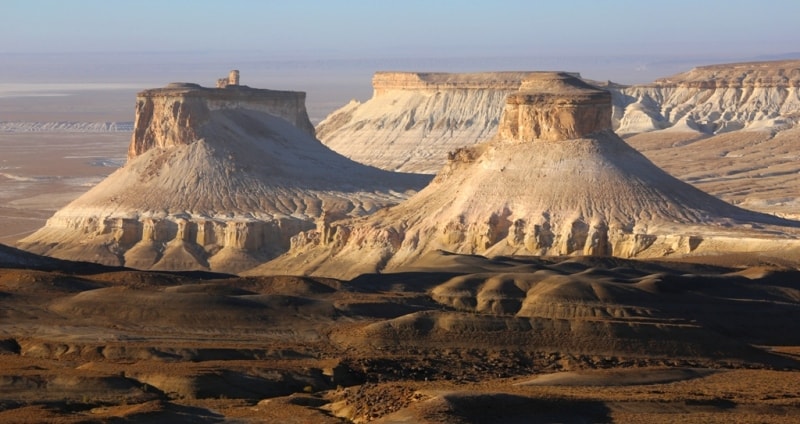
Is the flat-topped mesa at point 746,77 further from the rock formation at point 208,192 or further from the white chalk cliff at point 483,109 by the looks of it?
the rock formation at point 208,192

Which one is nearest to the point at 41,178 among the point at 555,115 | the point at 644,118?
the point at 644,118

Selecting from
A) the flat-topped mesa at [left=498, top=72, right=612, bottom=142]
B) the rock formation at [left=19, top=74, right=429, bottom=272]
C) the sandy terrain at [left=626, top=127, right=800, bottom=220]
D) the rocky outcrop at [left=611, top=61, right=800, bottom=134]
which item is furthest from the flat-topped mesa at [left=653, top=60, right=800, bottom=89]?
the flat-topped mesa at [left=498, top=72, right=612, bottom=142]

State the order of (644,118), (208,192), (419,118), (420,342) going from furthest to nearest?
(644,118), (419,118), (208,192), (420,342)

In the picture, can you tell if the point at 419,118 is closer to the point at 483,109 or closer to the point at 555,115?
the point at 483,109

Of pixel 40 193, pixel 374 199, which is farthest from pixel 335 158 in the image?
pixel 40 193

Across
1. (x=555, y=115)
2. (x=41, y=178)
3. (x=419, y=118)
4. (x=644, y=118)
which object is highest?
(x=555, y=115)

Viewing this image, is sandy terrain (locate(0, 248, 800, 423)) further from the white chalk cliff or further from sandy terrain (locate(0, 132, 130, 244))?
the white chalk cliff

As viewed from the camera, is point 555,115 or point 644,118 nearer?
point 555,115
